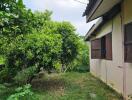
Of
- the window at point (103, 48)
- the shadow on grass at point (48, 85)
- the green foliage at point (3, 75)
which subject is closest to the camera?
the shadow on grass at point (48, 85)

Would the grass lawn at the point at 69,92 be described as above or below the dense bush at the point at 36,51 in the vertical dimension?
below

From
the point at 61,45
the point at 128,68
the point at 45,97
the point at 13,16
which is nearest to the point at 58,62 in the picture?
the point at 61,45

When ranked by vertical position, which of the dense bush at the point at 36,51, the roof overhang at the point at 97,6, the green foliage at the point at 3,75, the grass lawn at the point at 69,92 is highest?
the roof overhang at the point at 97,6

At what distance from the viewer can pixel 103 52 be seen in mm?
14305

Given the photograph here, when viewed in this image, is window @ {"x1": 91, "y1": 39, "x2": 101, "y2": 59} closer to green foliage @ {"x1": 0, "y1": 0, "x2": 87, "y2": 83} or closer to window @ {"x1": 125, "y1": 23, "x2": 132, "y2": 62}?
green foliage @ {"x1": 0, "y1": 0, "x2": 87, "y2": 83}

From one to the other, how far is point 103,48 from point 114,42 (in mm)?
2953

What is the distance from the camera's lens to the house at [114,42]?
29.0 feet

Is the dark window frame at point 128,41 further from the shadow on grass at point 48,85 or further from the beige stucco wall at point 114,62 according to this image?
the shadow on grass at point 48,85

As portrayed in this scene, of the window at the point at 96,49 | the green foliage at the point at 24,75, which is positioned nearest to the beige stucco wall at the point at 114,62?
the window at the point at 96,49

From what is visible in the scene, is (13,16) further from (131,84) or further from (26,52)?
(26,52)

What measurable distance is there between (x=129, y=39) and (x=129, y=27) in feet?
1.08

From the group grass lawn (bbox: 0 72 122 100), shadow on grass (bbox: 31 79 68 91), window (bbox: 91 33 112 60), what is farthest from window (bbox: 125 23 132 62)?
shadow on grass (bbox: 31 79 68 91)

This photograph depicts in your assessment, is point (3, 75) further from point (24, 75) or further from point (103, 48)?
point (103, 48)

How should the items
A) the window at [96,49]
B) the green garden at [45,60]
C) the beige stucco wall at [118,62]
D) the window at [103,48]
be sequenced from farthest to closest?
the window at [96,49], the window at [103,48], the green garden at [45,60], the beige stucco wall at [118,62]
